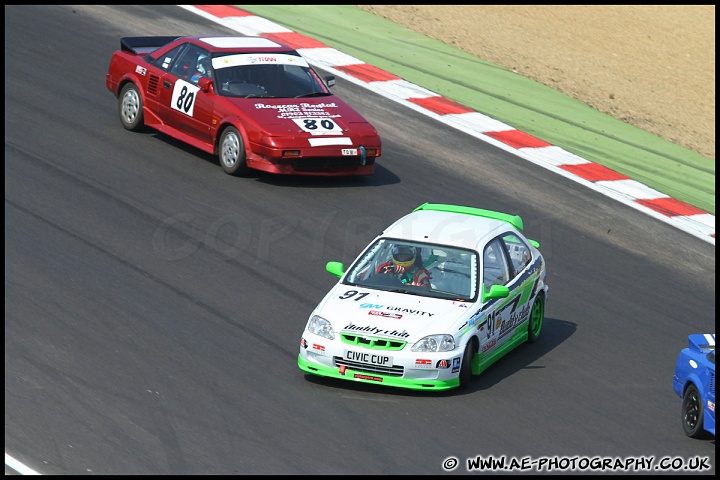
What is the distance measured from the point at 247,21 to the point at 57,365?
506 inches

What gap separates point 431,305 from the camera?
1059cm

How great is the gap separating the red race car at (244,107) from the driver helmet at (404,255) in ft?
13.2

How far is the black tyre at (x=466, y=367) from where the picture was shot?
10266 mm

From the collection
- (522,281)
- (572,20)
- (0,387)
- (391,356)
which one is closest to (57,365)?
(0,387)

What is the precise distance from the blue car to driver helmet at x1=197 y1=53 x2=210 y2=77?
829 centimetres

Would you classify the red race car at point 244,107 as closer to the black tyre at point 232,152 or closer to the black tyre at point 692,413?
the black tyre at point 232,152

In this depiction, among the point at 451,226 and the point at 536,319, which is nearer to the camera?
the point at 451,226

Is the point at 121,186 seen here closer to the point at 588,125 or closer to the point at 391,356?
the point at 391,356

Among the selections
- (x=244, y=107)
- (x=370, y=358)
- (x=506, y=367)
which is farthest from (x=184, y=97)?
(x=370, y=358)

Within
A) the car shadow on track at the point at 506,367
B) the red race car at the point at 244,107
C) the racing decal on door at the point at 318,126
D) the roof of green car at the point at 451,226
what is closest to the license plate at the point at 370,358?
the car shadow on track at the point at 506,367

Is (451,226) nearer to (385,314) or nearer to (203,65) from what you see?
(385,314)

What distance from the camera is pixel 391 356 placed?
396 inches

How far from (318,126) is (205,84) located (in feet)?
5.42

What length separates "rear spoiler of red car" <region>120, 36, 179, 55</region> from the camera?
55.4 feet
